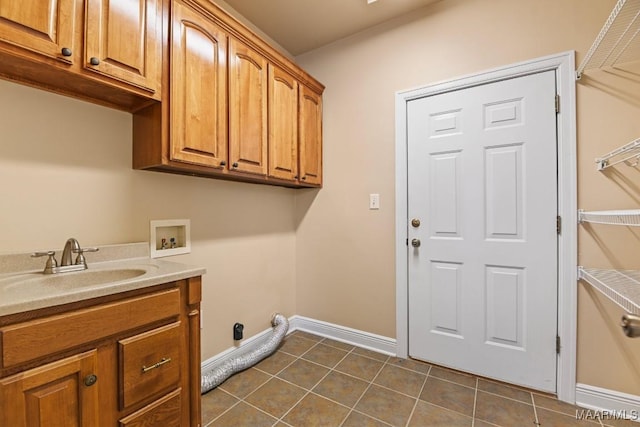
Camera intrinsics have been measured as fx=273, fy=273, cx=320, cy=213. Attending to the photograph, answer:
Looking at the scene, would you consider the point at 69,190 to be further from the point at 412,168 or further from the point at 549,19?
the point at 549,19

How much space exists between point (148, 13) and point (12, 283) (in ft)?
4.07

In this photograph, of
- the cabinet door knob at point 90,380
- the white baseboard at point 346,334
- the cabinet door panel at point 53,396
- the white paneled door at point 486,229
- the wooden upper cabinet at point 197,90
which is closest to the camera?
the cabinet door panel at point 53,396

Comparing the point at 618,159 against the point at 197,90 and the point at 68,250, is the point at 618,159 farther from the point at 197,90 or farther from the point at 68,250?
the point at 68,250

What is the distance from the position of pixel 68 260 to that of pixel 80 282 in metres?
0.11

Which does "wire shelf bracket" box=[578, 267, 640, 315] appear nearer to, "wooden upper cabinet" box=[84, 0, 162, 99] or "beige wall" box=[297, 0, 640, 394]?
"beige wall" box=[297, 0, 640, 394]

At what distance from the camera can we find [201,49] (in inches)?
57.8

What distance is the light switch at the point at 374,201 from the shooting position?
2194 millimetres

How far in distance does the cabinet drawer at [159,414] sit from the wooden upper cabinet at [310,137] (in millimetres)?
1582

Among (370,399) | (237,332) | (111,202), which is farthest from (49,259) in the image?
(370,399)

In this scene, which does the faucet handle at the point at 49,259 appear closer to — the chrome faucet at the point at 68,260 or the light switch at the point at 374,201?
the chrome faucet at the point at 68,260

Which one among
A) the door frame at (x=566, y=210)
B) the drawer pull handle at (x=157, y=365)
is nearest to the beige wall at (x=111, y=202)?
the drawer pull handle at (x=157, y=365)

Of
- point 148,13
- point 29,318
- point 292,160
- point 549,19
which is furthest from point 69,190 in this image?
point 549,19

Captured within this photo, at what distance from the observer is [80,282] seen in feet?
3.87

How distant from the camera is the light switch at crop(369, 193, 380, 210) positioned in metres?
2.19
